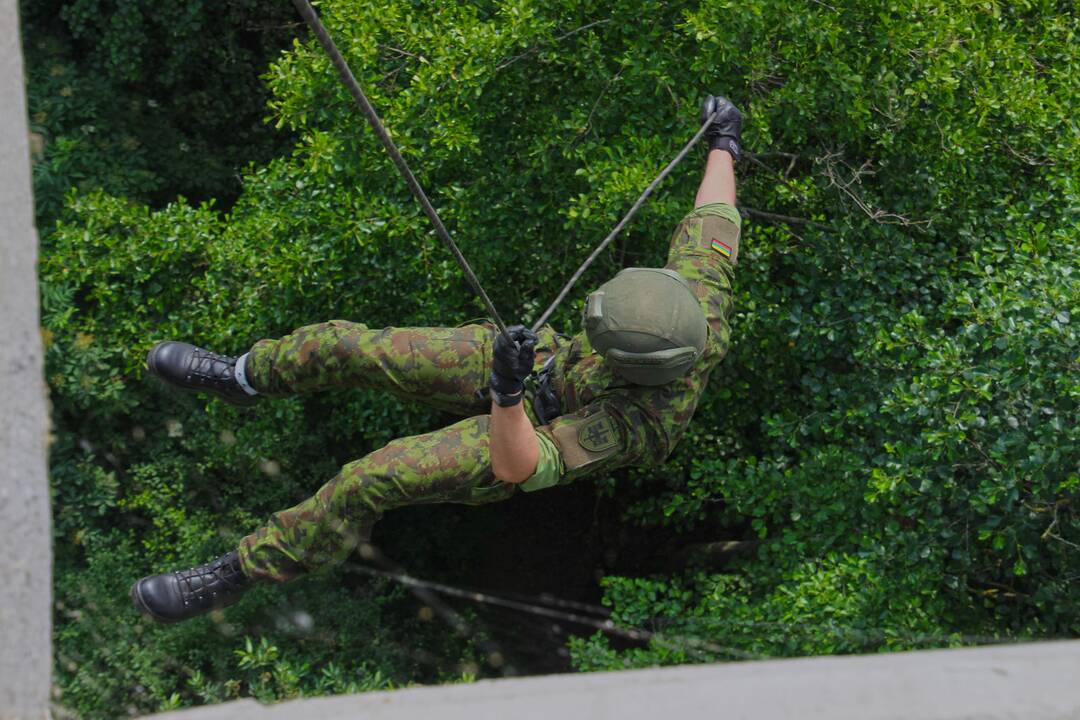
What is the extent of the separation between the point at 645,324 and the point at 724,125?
94 centimetres

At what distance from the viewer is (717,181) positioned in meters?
3.43

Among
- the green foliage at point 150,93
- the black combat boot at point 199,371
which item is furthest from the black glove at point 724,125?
the green foliage at point 150,93

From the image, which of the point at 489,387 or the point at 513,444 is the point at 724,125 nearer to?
the point at 489,387

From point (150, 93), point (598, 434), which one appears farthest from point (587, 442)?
point (150, 93)

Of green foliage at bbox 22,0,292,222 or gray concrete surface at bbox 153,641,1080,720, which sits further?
green foliage at bbox 22,0,292,222

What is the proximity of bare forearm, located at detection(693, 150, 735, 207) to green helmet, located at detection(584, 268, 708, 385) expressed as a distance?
1.86ft

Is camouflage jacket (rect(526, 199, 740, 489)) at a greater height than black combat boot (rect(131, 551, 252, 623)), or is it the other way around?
camouflage jacket (rect(526, 199, 740, 489))

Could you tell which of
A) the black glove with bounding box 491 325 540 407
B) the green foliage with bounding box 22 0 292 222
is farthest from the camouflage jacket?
the green foliage with bounding box 22 0 292 222

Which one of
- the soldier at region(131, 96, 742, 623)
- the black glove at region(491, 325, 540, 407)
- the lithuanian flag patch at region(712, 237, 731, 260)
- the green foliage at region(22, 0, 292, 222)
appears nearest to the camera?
the black glove at region(491, 325, 540, 407)

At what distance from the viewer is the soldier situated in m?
2.89

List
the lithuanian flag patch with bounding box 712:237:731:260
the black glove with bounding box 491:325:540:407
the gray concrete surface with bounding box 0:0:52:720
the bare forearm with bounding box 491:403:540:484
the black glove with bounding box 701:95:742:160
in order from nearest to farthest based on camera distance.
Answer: the gray concrete surface with bounding box 0:0:52:720, the black glove with bounding box 491:325:540:407, the bare forearm with bounding box 491:403:540:484, the lithuanian flag patch with bounding box 712:237:731:260, the black glove with bounding box 701:95:742:160

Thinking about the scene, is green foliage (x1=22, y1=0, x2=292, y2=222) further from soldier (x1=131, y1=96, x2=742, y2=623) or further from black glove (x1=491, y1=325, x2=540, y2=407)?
black glove (x1=491, y1=325, x2=540, y2=407)

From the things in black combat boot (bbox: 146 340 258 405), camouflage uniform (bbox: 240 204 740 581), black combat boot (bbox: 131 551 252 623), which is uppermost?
camouflage uniform (bbox: 240 204 740 581)

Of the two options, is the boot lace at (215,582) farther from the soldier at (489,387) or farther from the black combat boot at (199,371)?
the black combat boot at (199,371)
